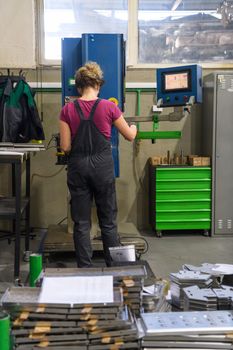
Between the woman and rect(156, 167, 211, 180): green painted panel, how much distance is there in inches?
57.4

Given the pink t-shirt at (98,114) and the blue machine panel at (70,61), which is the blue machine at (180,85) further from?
the pink t-shirt at (98,114)

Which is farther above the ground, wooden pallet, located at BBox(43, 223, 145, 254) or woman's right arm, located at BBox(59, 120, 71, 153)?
woman's right arm, located at BBox(59, 120, 71, 153)

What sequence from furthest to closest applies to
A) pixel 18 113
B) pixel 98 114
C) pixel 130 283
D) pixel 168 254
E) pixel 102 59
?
1. pixel 18 113
2. pixel 168 254
3. pixel 102 59
4. pixel 98 114
5. pixel 130 283

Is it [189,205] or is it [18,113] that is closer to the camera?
[18,113]

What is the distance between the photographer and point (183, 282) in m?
1.83

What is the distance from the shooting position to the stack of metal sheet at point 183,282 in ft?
5.81

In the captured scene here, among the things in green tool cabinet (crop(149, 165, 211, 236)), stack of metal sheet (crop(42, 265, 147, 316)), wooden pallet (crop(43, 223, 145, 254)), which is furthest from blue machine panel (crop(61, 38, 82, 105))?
stack of metal sheet (crop(42, 265, 147, 316))

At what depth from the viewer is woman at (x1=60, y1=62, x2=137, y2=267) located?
2.78 m

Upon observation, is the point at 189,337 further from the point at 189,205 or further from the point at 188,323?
the point at 189,205

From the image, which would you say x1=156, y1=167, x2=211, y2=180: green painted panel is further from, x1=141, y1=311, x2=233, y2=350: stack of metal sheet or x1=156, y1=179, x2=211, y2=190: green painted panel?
x1=141, y1=311, x2=233, y2=350: stack of metal sheet

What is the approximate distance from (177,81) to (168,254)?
1.51 metres

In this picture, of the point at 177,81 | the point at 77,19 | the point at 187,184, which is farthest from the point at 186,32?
the point at 187,184

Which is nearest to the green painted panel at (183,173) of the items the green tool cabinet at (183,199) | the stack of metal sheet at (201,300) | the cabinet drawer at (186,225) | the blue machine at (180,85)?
the green tool cabinet at (183,199)

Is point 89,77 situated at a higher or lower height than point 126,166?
higher
